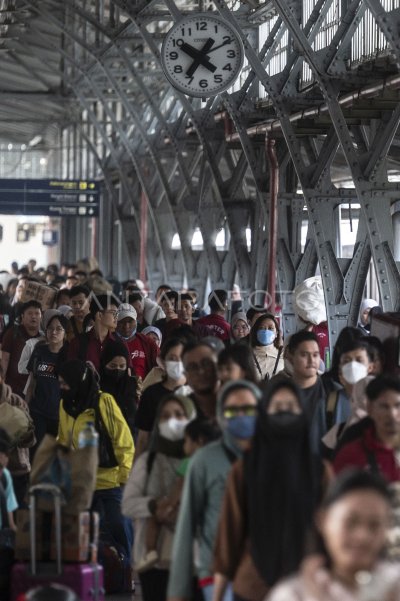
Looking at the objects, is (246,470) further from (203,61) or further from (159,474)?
(203,61)

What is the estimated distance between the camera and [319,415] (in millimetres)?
8680

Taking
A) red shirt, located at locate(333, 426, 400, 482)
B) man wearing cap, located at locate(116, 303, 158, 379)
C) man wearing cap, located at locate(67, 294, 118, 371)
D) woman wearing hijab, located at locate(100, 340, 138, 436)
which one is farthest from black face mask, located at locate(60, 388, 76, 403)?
man wearing cap, located at locate(116, 303, 158, 379)

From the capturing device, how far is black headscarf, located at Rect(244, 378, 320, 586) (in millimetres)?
5891

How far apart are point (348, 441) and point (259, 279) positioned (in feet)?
53.9

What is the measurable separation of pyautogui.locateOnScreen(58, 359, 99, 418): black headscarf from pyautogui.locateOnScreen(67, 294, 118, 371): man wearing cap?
9.42 feet

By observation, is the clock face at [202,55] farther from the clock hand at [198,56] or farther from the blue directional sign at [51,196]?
the blue directional sign at [51,196]

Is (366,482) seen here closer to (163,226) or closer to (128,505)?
(128,505)

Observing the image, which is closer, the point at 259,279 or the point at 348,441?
the point at 348,441

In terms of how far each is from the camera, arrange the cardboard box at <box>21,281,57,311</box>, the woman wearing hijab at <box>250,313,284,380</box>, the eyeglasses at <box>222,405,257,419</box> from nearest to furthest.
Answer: the eyeglasses at <box>222,405,257,419</box> < the woman wearing hijab at <box>250,313,284,380</box> < the cardboard box at <box>21,281,57,311</box>

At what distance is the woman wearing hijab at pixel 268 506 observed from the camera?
591 cm

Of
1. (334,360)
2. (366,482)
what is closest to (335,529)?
(366,482)

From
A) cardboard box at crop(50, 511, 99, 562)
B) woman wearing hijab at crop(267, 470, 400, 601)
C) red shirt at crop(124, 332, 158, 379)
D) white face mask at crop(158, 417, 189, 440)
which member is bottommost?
cardboard box at crop(50, 511, 99, 562)

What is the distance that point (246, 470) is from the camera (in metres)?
6.01

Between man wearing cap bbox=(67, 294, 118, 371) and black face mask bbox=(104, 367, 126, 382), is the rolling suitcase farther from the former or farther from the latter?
man wearing cap bbox=(67, 294, 118, 371)
